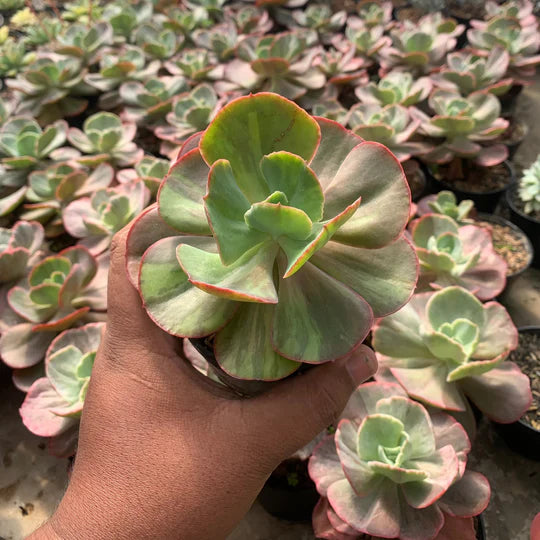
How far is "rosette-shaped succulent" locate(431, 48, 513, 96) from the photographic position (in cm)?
199

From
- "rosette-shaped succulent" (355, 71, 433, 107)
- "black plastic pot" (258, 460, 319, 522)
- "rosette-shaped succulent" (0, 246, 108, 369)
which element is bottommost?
"black plastic pot" (258, 460, 319, 522)

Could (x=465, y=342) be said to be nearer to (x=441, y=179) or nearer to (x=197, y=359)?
(x=197, y=359)

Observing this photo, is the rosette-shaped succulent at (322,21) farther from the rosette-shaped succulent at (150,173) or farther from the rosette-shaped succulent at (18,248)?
the rosette-shaped succulent at (18,248)

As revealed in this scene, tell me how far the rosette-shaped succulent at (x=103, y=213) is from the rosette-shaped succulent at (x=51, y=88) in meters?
0.84

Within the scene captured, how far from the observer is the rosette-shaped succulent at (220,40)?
232cm

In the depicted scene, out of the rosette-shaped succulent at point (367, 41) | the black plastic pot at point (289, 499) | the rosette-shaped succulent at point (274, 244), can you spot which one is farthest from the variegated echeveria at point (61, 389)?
the rosette-shaped succulent at point (367, 41)

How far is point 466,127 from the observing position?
68.7 inches

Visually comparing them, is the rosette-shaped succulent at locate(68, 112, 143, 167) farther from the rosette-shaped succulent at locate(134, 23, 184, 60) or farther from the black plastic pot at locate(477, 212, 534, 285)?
the black plastic pot at locate(477, 212, 534, 285)

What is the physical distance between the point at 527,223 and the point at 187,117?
4.26 ft

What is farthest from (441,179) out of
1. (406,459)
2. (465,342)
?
(406,459)

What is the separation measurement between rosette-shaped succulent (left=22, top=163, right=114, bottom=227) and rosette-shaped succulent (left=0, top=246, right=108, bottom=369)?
1.31ft

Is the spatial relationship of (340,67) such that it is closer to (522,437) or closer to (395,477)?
(522,437)

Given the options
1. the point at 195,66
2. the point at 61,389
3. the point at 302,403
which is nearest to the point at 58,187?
the point at 61,389

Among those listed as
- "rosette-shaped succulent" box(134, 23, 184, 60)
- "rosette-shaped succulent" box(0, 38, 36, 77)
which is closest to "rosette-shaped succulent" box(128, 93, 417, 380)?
"rosette-shaped succulent" box(134, 23, 184, 60)
